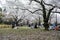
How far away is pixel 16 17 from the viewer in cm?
4338

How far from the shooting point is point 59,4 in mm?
20312

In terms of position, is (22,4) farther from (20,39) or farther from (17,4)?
(20,39)

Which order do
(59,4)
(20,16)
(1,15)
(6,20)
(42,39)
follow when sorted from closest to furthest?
(42,39), (59,4), (20,16), (1,15), (6,20)

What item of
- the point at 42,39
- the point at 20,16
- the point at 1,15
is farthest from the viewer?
the point at 1,15

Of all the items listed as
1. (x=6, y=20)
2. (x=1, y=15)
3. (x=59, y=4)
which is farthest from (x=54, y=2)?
(x=6, y=20)

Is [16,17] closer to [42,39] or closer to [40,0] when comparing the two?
[40,0]

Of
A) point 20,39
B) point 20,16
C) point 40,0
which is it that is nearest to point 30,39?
point 20,39

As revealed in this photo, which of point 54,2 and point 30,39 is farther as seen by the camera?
point 54,2

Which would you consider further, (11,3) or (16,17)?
(16,17)

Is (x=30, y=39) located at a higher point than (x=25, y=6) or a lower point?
lower

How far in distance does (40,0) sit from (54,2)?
5.21 feet

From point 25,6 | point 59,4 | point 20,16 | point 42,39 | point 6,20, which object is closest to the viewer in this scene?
point 42,39

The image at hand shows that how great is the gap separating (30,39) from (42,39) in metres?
0.74

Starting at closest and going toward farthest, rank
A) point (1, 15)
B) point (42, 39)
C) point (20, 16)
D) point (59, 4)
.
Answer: point (42, 39) → point (59, 4) → point (20, 16) → point (1, 15)
